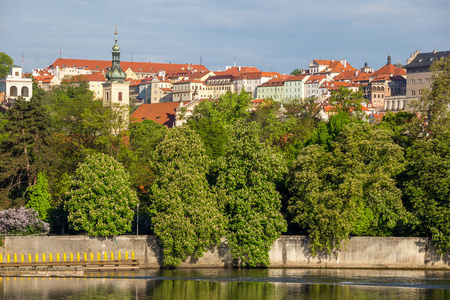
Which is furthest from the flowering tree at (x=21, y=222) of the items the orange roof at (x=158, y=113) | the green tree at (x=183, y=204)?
the orange roof at (x=158, y=113)

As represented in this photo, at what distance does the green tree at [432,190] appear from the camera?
60334 mm

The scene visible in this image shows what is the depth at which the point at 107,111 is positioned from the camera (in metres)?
80.0

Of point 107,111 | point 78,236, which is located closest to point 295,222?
point 78,236

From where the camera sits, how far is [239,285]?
5325 centimetres

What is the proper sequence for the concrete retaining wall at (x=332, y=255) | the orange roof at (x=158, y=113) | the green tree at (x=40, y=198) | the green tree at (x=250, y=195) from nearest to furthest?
the green tree at (x=250, y=195) → the concrete retaining wall at (x=332, y=255) → the green tree at (x=40, y=198) → the orange roof at (x=158, y=113)

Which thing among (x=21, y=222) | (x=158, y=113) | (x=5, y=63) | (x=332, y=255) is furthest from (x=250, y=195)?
(x=5, y=63)

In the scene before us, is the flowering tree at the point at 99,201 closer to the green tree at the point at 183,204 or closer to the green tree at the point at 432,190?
the green tree at the point at 183,204

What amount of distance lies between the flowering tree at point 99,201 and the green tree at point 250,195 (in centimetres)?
742

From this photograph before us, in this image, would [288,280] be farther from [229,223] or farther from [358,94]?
[358,94]

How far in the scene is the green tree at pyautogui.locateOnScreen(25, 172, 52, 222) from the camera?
64875 millimetres

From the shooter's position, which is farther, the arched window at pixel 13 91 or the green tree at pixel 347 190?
the arched window at pixel 13 91

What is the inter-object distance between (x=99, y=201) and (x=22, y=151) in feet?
36.7

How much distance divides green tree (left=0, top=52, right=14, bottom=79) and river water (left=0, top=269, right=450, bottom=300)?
144899mm

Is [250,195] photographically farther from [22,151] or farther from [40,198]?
[22,151]
